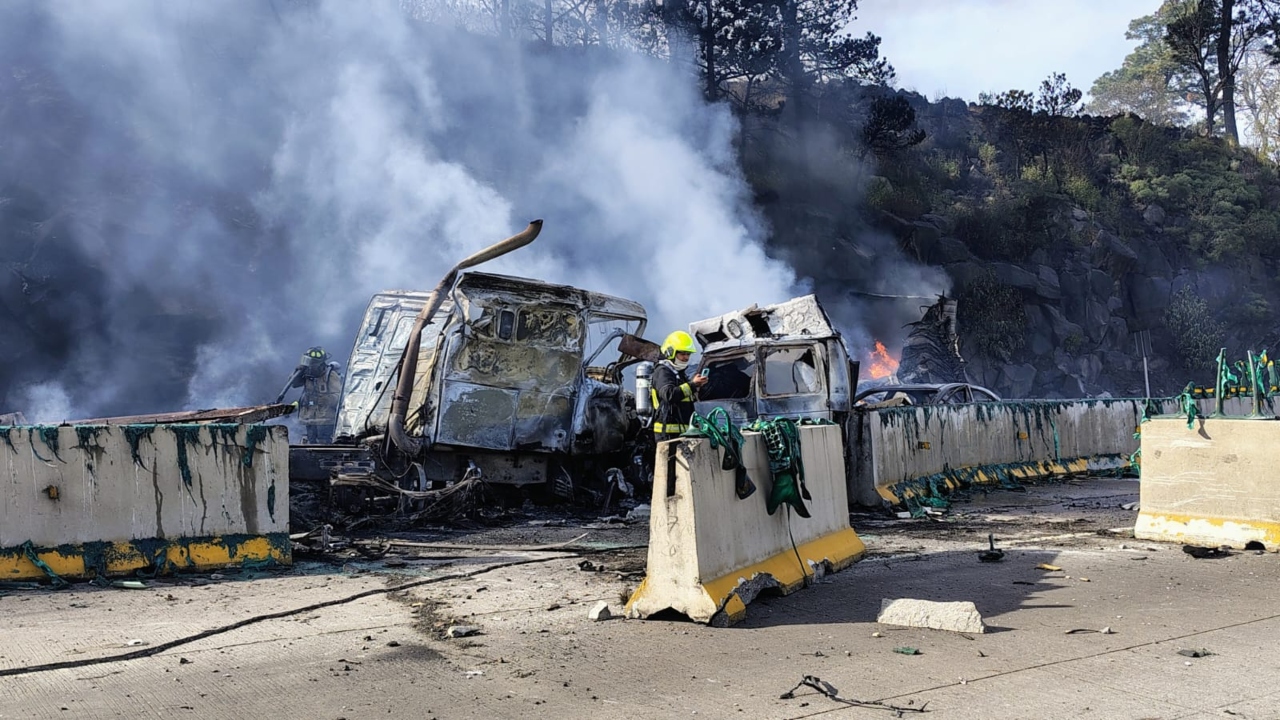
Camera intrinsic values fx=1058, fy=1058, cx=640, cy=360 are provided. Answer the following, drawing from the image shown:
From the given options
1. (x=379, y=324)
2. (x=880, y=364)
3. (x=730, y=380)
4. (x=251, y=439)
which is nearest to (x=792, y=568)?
(x=251, y=439)

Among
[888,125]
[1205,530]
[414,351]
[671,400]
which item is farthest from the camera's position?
[888,125]

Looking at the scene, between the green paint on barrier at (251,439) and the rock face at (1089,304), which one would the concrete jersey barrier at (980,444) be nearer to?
the green paint on barrier at (251,439)

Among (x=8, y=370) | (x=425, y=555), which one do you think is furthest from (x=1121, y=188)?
(x=425, y=555)

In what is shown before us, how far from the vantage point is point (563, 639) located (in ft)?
16.5

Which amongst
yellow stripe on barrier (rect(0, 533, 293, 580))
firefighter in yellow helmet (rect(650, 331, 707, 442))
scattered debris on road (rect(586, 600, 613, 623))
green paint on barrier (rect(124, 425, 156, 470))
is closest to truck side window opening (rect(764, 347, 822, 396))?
firefighter in yellow helmet (rect(650, 331, 707, 442))

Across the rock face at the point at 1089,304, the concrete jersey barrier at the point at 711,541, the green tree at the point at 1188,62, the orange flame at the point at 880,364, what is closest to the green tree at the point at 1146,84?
the green tree at the point at 1188,62

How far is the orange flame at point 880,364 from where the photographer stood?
28641 mm

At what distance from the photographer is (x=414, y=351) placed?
985cm

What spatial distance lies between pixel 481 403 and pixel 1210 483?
628 centimetres

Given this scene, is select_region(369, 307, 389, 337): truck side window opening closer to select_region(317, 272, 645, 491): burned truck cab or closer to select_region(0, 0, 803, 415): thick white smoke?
select_region(317, 272, 645, 491): burned truck cab

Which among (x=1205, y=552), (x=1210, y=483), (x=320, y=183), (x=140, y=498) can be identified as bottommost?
(x=1205, y=552)

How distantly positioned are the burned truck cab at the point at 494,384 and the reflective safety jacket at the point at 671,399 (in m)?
2.28

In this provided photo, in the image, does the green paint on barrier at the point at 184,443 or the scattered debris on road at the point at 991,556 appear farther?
the scattered debris on road at the point at 991,556

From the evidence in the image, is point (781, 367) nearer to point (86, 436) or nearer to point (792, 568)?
point (792, 568)
